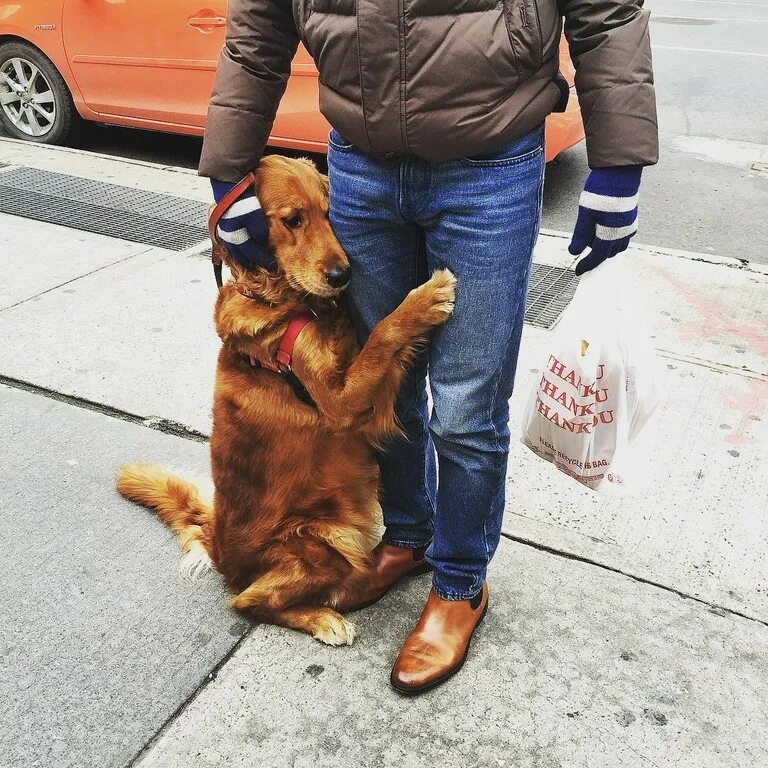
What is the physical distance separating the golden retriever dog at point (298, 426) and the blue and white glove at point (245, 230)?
0.05 meters

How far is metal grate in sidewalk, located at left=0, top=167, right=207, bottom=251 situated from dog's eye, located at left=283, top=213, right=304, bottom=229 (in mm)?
2950

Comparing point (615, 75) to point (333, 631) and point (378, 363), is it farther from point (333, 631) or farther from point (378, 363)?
point (333, 631)

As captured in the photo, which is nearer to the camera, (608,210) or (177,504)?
(608,210)

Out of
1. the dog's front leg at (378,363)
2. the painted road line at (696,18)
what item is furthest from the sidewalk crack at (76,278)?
the painted road line at (696,18)

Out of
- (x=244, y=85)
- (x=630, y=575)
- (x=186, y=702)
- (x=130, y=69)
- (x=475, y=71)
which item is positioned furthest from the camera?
(x=130, y=69)

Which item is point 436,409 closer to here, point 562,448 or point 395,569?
point 562,448

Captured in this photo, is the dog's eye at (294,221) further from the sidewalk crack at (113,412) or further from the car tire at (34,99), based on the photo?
the car tire at (34,99)

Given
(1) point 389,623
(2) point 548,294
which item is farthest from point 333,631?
(2) point 548,294

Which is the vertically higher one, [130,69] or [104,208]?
[130,69]

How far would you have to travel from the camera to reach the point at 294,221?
85.0 inches

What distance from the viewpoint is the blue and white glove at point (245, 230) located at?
202cm

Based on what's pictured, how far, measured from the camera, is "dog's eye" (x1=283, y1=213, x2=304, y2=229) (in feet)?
7.07

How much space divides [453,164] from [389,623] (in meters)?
1.32

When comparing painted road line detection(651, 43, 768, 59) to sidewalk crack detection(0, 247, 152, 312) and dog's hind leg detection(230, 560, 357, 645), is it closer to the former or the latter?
sidewalk crack detection(0, 247, 152, 312)
